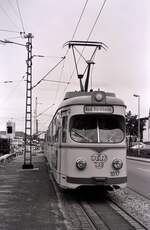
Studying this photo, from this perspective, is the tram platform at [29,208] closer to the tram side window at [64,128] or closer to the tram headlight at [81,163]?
the tram headlight at [81,163]

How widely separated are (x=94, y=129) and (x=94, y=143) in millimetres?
462

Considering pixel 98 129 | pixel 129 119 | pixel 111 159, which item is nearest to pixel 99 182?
pixel 111 159

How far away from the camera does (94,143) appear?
12.6 metres

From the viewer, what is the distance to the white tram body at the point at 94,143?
490 inches

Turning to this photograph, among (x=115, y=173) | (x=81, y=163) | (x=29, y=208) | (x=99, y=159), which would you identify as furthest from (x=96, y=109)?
(x=29, y=208)

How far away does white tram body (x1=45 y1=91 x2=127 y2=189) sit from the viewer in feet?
40.9

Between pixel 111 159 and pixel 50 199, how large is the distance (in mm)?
2147

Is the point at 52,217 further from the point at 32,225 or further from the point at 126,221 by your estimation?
the point at 126,221

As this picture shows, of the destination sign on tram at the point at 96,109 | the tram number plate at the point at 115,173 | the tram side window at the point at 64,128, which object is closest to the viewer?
the tram number plate at the point at 115,173

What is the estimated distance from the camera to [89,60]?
2233 centimetres

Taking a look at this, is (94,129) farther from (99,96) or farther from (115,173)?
(115,173)

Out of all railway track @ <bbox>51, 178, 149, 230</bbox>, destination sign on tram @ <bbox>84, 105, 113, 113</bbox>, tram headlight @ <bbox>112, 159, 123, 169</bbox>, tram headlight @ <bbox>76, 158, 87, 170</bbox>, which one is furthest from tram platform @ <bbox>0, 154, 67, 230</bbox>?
destination sign on tram @ <bbox>84, 105, 113, 113</bbox>

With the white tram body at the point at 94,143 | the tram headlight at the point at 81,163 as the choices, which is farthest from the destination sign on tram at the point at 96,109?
the tram headlight at the point at 81,163

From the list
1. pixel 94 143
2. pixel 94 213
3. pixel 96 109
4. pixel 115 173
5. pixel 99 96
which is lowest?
pixel 94 213
